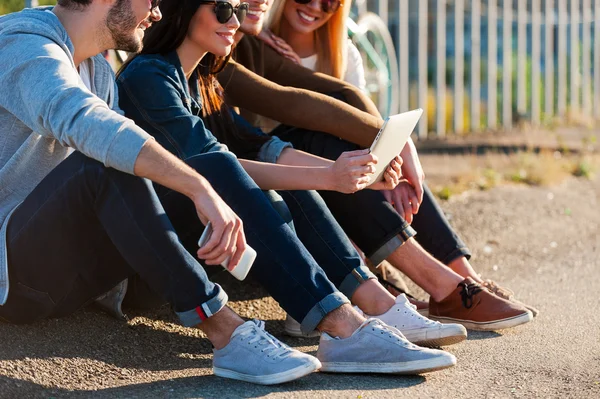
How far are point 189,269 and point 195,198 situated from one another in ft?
0.67

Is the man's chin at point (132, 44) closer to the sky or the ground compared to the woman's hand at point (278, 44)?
closer to the sky

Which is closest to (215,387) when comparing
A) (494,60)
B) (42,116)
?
(42,116)

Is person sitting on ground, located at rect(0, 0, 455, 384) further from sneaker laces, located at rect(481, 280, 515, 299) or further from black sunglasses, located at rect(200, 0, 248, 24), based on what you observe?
sneaker laces, located at rect(481, 280, 515, 299)

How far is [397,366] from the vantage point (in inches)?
116

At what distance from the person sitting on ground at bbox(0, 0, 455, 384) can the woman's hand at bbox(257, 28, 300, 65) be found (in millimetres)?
1083

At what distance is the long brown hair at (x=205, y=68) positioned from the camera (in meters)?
3.36

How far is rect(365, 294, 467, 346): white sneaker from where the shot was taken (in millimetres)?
3186

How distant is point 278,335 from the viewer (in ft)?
11.9

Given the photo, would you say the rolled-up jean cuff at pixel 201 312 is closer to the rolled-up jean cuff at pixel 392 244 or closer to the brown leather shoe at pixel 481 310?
the rolled-up jean cuff at pixel 392 244

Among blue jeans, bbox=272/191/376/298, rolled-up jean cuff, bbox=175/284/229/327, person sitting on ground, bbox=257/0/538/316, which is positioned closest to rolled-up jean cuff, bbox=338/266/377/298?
blue jeans, bbox=272/191/376/298

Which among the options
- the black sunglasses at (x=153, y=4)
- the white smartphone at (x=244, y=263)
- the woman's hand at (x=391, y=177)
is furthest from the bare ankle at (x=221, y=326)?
the black sunglasses at (x=153, y=4)

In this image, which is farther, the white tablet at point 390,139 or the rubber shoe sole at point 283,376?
the white tablet at point 390,139

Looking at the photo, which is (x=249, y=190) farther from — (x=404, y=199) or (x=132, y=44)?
(x=404, y=199)

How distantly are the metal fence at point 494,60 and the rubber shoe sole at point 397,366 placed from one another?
6632 mm
